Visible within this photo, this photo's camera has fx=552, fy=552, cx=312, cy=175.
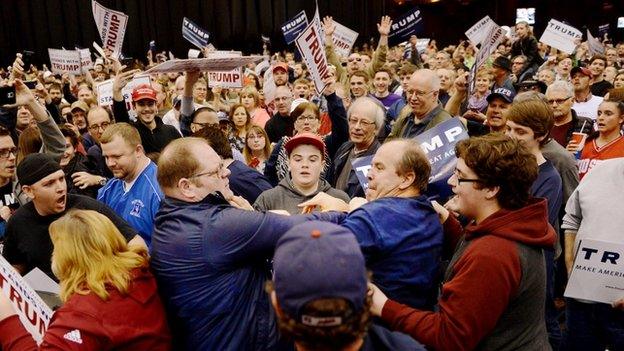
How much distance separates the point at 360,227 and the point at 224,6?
18492 mm

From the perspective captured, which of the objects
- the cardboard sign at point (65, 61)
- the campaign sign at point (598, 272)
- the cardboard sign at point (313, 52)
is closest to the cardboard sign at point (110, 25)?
the cardboard sign at point (65, 61)

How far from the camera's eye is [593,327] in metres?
2.66

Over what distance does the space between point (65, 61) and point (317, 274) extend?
9.07 m

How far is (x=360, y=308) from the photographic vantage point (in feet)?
3.61

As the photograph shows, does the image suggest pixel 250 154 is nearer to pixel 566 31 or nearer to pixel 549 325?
pixel 549 325

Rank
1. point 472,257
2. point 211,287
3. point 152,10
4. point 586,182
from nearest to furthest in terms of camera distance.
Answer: point 472,257, point 211,287, point 586,182, point 152,10

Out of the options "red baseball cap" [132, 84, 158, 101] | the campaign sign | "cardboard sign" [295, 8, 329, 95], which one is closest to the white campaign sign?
"cardboard sign" [295, 8, 329, 95]

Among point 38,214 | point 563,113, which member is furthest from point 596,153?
point 38,214

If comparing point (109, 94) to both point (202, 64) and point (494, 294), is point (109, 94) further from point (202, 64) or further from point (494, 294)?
point (494, 294)

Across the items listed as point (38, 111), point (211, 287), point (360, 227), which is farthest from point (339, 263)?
point (38, 111)

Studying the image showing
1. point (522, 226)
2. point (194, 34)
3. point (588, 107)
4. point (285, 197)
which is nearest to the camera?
point (522, 226)

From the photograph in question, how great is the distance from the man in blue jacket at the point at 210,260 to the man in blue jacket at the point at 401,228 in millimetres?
204

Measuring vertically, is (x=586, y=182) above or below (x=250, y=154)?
above

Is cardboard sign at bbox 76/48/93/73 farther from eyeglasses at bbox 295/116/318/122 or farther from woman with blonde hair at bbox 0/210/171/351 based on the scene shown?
woman with blonde hair at bbox 0/210/171/351
